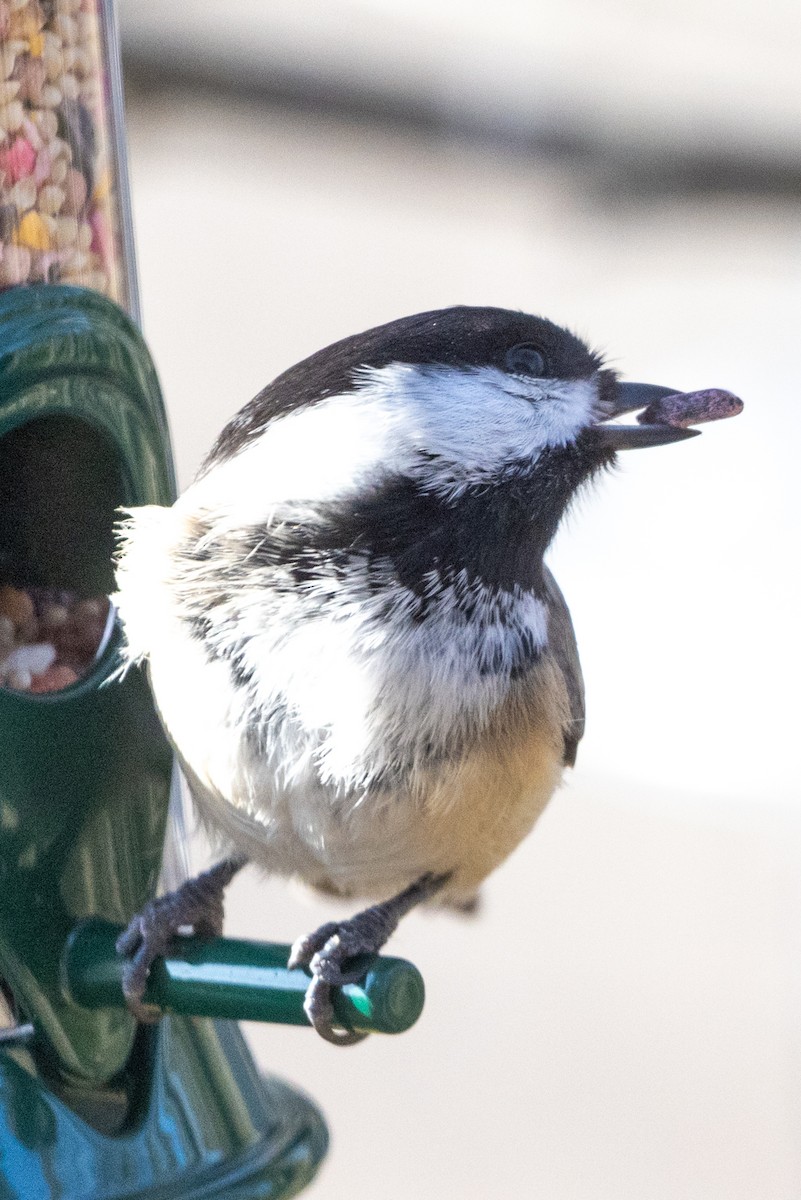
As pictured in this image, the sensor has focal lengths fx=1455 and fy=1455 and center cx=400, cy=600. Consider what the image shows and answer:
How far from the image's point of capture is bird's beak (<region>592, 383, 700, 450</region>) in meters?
1.39

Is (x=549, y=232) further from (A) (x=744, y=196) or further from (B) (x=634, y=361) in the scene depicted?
(A) (x=744, y=196)

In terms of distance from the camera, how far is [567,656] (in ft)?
5.06

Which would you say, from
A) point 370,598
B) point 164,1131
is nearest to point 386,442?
point 370,598

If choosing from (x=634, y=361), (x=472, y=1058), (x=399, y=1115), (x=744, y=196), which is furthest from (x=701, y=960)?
(x=744, y=196)

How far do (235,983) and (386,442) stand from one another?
495 millimetres

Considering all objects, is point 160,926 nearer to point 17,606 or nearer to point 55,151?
point 17,606

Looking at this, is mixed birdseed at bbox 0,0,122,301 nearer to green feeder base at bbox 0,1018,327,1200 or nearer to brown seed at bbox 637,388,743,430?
brown seed at bbox 637,388,743,430

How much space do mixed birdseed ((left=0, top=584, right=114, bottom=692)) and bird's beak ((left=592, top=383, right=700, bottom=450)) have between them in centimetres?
54

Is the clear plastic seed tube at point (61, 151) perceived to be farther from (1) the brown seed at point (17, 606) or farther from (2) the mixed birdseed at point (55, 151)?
(1) the brown seed at point (17, 606)

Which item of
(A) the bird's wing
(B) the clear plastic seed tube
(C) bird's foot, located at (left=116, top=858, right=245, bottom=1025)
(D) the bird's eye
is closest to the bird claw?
(C) bird's foot, located at (left=116, top=858, right=245, bottom=1025)

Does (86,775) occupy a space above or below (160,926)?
above

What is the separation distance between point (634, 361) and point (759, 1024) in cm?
261

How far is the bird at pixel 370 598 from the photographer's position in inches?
51.3

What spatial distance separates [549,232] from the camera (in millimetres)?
5023
